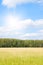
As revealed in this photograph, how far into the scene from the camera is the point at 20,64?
7883 mm

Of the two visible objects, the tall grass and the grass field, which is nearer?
the grass field

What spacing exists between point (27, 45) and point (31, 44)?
1.70 feet

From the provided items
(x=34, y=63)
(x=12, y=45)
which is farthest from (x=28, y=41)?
(x=34, y=63)

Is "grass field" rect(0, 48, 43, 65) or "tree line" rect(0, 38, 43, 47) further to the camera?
"tree line" rect(0, 38, 43, 47)

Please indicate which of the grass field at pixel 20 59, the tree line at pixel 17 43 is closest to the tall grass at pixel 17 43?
the tree line at pixel 17 43

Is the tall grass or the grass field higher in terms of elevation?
the tall grass

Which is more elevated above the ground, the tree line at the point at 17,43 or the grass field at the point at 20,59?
the tree line at the point at 17,43

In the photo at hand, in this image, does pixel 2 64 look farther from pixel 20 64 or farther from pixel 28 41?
pixel 28 41

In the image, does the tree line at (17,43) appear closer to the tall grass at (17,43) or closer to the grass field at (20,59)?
the tall grass at (17,43)

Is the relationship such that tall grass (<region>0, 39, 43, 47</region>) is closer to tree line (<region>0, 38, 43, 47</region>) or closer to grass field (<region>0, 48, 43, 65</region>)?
tree line (<region>0, 38, 43, 47</region>)

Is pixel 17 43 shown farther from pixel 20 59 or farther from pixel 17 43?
pixel 20 59

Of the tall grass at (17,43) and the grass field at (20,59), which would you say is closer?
the grass field at (20,59)

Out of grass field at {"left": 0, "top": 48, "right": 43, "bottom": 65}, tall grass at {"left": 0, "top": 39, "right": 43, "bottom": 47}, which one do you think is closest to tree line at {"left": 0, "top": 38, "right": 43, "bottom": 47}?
tall grass at {"left": 0, "top": 39, "right": 43, "bottom": 47}

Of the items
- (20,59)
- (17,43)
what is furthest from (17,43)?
(20,59)
